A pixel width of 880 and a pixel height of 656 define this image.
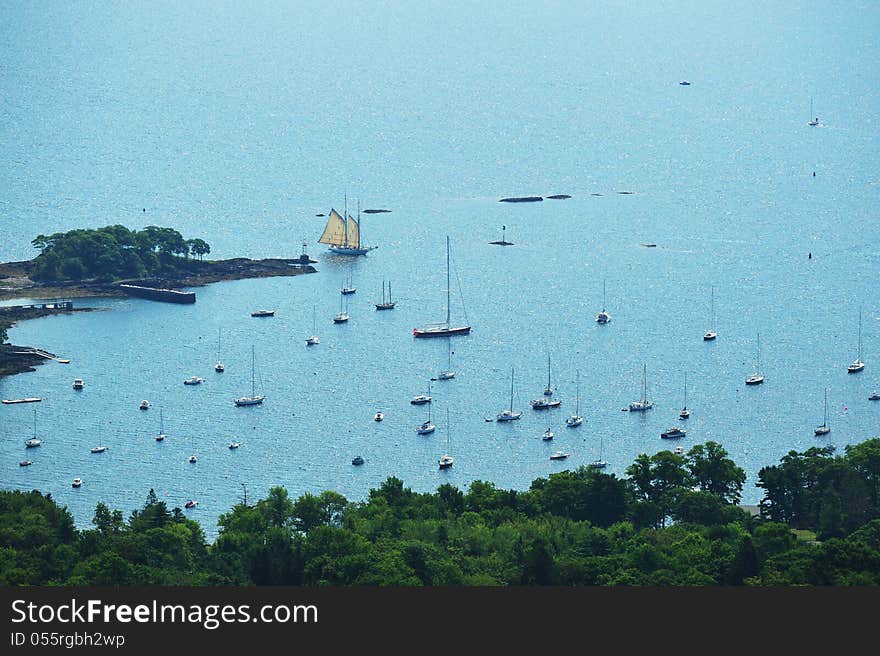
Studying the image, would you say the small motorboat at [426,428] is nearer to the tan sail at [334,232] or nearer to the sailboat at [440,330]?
the sailboat at [440,330]

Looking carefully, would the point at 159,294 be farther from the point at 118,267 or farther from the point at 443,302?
the point at 443,302

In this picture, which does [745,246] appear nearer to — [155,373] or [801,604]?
[155,373]

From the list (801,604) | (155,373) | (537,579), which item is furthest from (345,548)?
(155,373)

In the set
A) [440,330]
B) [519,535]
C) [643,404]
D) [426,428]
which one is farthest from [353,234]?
[519,535]

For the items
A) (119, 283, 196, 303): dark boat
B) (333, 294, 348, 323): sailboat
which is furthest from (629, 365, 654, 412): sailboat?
(119, 283, 196, 303): dark boat

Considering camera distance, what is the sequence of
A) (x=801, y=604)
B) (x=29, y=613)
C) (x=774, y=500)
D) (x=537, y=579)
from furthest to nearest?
(x=774, y=500) → (x=537, y=579) → (x=801, y=604) → (x=29, y=613)
